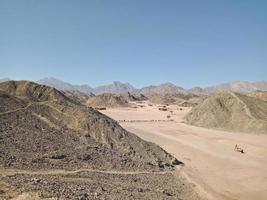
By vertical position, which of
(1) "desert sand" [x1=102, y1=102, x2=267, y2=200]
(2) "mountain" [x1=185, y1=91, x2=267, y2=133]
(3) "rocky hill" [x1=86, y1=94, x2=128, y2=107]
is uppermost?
(3) "rocky hill" [x1=86, y1=94, x2=128, y2=107]

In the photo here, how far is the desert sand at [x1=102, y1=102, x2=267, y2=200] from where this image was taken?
2510 centimetres

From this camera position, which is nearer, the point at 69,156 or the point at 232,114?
the point at 69,156

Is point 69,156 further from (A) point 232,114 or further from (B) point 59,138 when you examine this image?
(A) point 232,114

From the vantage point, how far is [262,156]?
1487 inches

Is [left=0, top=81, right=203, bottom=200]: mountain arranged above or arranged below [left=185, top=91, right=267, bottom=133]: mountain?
below

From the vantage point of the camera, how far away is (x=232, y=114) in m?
59.7

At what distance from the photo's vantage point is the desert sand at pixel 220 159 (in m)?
25.1

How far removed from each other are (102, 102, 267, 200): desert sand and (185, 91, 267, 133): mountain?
262 cm

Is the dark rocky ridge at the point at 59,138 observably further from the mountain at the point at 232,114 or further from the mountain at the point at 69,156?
the mountain at the point at 232,114

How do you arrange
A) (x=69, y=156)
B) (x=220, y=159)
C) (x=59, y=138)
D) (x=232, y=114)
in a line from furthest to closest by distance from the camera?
(x=232, y=114), (x=220, y=159), (x=59, y=138), (x=69, y=156)

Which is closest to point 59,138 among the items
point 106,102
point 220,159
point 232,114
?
point 220,159

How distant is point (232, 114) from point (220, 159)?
26329mm

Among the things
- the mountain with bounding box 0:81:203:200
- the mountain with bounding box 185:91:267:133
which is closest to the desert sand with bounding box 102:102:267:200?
the mountain with bounding box 0:81:203:200

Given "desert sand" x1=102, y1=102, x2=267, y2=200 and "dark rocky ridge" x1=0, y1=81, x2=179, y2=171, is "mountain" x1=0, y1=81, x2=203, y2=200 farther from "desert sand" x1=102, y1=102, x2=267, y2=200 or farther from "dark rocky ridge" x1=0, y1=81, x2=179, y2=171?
"desert sand" x1=102, y1=102, x2=267, y2=200
